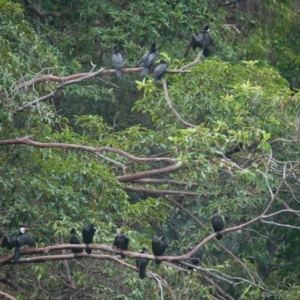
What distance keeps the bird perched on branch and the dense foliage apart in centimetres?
19

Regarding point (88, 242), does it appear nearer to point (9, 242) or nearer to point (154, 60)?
point (9, 242)

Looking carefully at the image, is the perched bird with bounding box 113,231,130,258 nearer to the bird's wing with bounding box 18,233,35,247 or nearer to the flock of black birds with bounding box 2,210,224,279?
the flock of black birds with bounding box 2,210,224,279

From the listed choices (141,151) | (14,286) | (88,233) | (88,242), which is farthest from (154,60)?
(14,286)

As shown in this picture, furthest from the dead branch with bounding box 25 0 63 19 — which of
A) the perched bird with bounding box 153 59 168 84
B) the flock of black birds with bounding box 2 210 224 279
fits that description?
the flock of black birds with bounding box 2 210 224 279

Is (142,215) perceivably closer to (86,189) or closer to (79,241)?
(86,189)

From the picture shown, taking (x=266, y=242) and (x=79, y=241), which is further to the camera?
(x=266, y=242)

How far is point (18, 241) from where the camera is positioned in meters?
8.86

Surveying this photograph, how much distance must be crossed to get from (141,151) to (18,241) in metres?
3.05

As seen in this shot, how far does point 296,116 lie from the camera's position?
1046cm

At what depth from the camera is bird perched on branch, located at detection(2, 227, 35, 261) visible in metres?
8.83

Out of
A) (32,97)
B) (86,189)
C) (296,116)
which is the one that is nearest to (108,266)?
(86,189)

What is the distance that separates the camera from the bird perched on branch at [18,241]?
8.83m

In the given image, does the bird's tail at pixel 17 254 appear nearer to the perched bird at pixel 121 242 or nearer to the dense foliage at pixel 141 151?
the dense foliage at pixel 141 151

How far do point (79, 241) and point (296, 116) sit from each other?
264cm
